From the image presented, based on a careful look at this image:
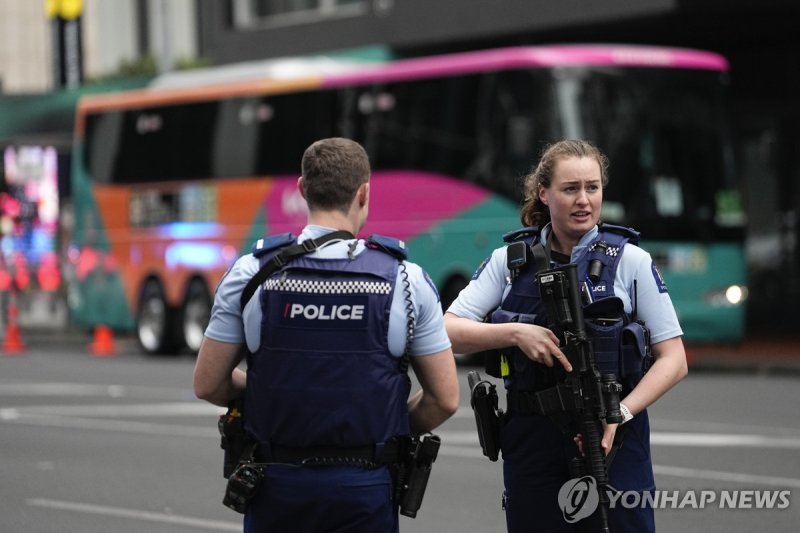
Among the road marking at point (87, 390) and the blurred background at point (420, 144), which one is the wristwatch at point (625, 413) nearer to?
the blurred background at point (420, 144)

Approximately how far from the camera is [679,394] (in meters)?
16.0

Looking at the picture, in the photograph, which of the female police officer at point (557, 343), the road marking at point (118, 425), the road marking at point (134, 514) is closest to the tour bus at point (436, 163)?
the road marking at point (118, 425)

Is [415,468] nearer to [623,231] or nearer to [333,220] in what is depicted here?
[333,220]

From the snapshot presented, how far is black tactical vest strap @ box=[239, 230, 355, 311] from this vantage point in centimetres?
455

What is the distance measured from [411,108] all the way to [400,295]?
52.7ft

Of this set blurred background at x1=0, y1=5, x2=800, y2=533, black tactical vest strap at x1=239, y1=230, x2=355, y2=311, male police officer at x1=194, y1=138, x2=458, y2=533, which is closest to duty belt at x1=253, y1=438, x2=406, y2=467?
male police officer at x1=194, y1=138, x2=458, y2=533

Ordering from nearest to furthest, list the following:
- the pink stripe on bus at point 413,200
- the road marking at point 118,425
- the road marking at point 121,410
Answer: the road marking at point 118,425 → the road marking at point 121,410 → the pink stripe on bus at point 413,200

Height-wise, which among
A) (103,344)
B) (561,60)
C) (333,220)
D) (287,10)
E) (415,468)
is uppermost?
(287,10)

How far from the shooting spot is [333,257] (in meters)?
4.57

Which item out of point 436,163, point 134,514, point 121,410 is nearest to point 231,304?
point 134,514

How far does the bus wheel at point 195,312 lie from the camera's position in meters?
22.7

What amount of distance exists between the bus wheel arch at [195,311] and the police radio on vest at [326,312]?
1817 cm

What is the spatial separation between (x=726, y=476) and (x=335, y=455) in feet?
20.9

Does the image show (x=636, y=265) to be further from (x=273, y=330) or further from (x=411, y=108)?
(x=411, y=108)
